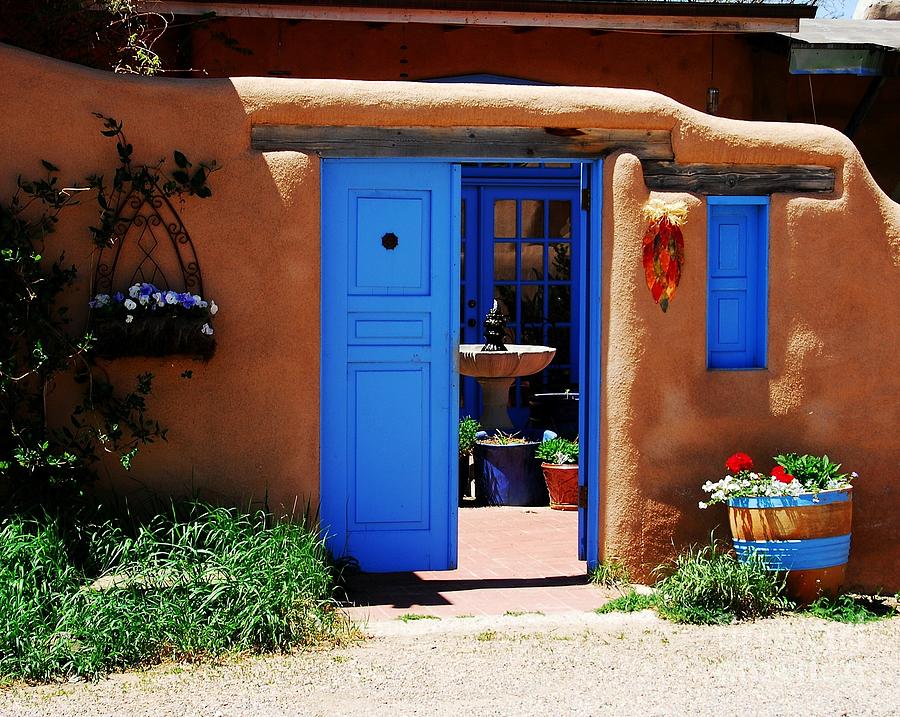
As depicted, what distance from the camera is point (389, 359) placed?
666 centimetres

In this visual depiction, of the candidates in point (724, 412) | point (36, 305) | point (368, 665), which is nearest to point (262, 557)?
point (368, 665)

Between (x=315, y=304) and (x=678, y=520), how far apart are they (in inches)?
92.5

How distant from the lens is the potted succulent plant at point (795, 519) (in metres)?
6.16

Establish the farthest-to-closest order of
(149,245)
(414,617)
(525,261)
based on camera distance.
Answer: (525,261) → (149,245) → (414,617)

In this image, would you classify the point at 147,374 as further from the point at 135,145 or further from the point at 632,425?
the point at 632,425

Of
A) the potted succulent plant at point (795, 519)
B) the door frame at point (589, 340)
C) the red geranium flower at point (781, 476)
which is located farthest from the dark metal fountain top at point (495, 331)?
the red geranium flower at point (781, 476)

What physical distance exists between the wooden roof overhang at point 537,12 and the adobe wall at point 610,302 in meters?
2.16

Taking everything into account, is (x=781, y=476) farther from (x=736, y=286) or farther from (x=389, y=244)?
(x=389, y=244)

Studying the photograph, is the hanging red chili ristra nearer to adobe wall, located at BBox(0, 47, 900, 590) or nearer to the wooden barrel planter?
adobe wall, located at BBox(0, 47, 900, 590)

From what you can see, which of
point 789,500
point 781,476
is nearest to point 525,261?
point 781,476

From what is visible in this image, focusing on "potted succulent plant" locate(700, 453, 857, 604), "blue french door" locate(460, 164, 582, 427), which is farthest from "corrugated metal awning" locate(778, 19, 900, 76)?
"potted succulent plant" locate(700, 453, 857, 604)

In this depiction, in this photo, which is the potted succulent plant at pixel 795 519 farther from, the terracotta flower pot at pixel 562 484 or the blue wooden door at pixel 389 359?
the terracotta flower pot at pixel 562 484

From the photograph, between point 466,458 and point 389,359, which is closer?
point 389,359

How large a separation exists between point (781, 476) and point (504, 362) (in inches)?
127
